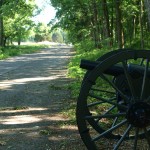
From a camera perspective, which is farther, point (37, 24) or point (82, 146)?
point (37, 24)

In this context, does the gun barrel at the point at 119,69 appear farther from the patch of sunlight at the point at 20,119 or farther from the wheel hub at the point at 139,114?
the patch of sunlight at the point at 20,119

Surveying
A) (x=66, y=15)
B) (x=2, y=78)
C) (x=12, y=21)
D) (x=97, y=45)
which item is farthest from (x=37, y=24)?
(x=2, y=78)

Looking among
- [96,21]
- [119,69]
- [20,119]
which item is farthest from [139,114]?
[96,21]

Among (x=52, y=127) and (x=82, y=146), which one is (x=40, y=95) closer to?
(x=52, y=127)

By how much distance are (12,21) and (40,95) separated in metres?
40.8

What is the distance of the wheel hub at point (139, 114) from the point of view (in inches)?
193

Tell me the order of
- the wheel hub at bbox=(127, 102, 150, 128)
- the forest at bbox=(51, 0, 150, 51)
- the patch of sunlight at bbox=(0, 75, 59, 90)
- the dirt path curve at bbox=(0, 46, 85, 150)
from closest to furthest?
the wheel hub at bbox=(127, 102, 150, 128)
the dirt path curve at bbox=(0, 46, 85, 150)
the patch of sunlight at bbox=(0, 75, 59, 90)
the forest at bbox=(51, 0, 150, 51)

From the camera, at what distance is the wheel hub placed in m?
4.91

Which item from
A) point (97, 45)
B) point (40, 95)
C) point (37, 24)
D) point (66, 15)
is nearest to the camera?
point (40, 95)

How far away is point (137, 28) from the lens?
40.2m

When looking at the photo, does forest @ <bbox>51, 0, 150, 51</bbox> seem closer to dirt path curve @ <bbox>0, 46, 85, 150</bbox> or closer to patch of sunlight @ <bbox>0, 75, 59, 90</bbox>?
Answer: patch of sunlight @ <bbox>0, 75, 59, 90</bbox>

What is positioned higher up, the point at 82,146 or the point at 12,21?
the point at 12,21

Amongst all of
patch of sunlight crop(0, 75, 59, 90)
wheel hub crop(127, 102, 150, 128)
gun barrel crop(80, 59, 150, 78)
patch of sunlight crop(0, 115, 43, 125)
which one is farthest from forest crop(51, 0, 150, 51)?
wheel hub crop(127, 102, 150, 128)

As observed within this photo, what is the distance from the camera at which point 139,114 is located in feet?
16.1
